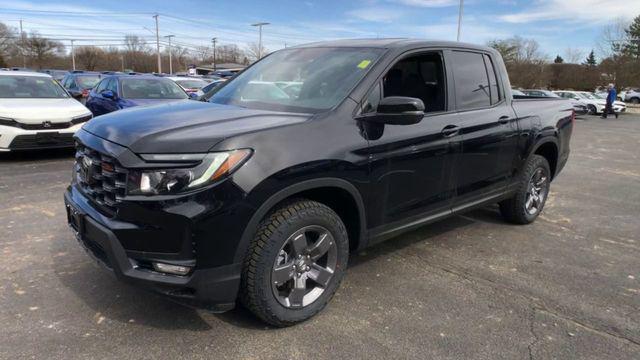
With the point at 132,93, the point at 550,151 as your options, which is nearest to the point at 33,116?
the point at 132,93

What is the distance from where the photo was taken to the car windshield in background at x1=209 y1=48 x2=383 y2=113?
342cm

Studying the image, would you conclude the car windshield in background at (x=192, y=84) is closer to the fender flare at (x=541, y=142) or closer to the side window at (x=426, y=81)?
the fender flare at (x=541, y=142)

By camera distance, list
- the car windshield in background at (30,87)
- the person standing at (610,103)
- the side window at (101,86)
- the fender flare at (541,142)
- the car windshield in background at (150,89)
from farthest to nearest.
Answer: the person standing at (610,103)
the side window at (101,86)
the car windshield in background at (150,89)
the car windshield in background at (30,87)
the fender flare at (541,142)

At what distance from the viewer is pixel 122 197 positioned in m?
2.66

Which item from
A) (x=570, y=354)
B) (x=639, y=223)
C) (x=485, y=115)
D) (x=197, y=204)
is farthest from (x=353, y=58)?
(x=639, y=223)

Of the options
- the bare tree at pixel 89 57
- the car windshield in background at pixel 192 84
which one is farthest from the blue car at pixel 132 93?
the bare tree at pixel 89 57

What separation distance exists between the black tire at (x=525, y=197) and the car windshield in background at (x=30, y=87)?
8.30 m

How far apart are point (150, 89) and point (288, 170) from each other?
8.26 metres

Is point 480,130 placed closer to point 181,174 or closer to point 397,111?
point 397,111

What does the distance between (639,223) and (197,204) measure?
5.41 metres

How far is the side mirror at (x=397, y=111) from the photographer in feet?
10.4

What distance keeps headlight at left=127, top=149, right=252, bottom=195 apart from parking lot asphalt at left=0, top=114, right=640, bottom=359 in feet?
3.15

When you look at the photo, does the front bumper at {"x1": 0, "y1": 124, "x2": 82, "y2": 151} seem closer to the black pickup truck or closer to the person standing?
the black pickup truck

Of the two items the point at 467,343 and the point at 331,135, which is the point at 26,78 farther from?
the point at 467,343
